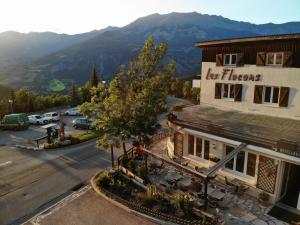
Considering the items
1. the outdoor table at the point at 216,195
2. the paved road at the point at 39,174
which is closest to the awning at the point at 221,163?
the outdoor table at the point at 216,195

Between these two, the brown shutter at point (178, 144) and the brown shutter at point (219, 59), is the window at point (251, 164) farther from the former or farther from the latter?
the brown shutter at point (219, 59)

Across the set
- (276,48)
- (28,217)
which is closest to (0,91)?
(28,217)

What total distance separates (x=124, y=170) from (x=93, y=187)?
100 inches

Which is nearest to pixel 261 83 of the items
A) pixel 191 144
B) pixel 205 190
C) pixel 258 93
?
pixel 258 93

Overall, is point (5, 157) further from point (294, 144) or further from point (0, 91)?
point (0, 91)

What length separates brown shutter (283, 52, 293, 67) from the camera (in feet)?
58.2

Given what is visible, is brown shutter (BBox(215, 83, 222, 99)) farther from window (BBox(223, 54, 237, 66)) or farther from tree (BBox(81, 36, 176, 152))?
tree (BBox(81, 36, 176, 152))

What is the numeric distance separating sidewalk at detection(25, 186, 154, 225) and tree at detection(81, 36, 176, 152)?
4174 mm

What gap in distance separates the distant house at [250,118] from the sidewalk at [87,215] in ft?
Result: 19.8

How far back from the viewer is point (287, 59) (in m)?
17.9

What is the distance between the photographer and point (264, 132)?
639 inches

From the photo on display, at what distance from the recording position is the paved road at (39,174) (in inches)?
645

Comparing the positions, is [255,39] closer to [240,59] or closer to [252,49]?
[252,49]

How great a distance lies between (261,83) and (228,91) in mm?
3258
